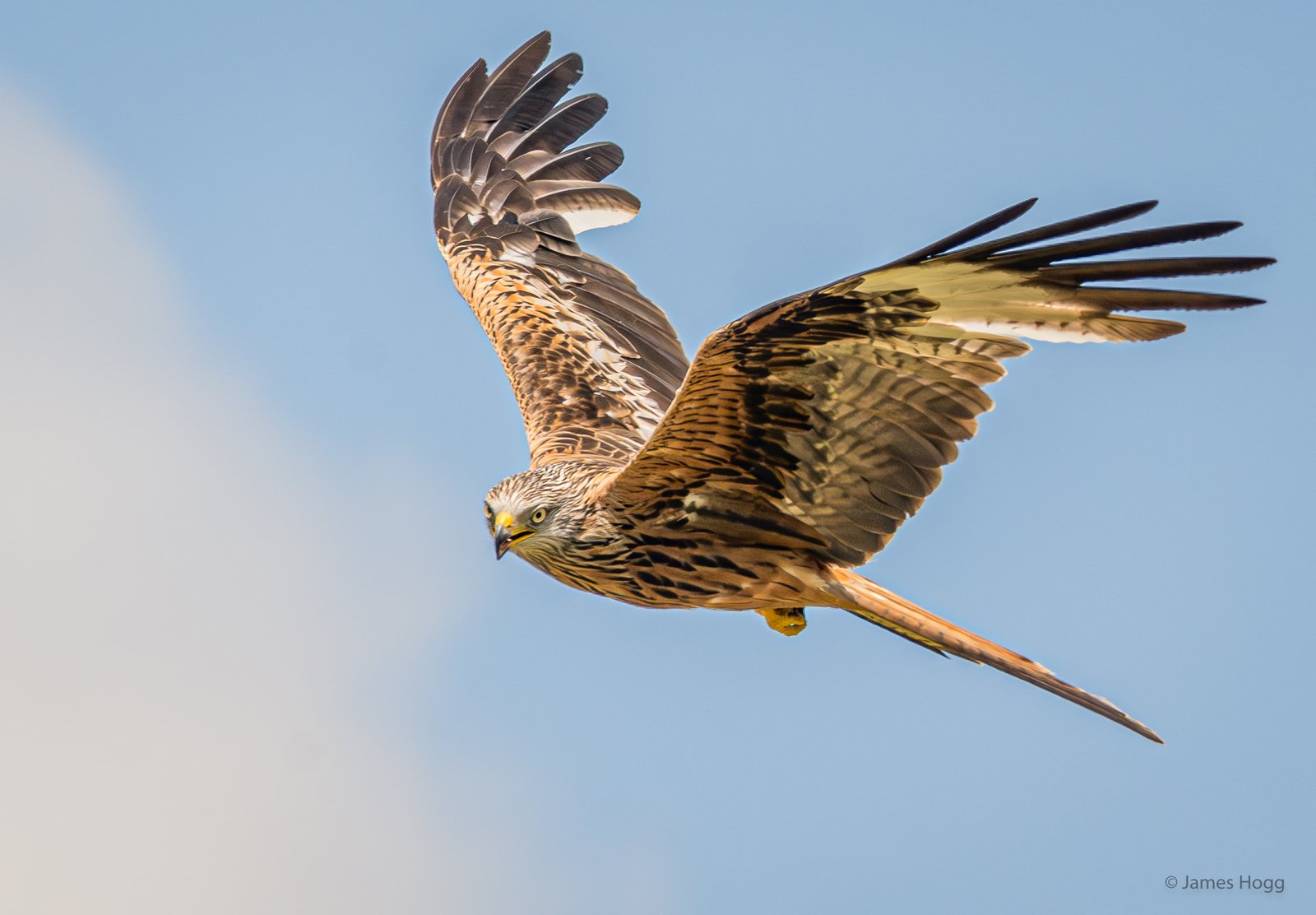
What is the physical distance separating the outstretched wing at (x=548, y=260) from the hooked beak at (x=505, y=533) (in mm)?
1260

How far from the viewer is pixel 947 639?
8.42 meters

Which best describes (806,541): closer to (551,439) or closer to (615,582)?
(615,582)

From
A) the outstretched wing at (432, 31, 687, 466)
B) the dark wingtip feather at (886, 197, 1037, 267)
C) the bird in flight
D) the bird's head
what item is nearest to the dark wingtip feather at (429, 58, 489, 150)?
the outstretched wing at (432, 31, 687, 466)

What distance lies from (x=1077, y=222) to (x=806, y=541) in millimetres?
2638

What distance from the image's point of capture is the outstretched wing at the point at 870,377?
285 inches

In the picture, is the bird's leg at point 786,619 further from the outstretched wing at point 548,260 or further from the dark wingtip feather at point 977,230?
the dark wingtip feather at point 977,230

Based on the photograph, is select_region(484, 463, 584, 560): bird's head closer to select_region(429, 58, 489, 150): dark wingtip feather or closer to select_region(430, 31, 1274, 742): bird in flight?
select_region(430, 31, 1274, 742): bird in flight

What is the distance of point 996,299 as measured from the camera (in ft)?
24.9

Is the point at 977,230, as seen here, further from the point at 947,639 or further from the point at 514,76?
the point at 514,76

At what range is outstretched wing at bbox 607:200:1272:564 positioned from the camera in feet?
23.8

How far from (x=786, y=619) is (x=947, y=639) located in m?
1.52

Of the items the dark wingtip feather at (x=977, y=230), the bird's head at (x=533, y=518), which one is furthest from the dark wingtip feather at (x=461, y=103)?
the dark wingtip feather at (x=977, y=230)

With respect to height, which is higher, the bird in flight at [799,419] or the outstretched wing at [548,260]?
the outstretched wing at [548,260]

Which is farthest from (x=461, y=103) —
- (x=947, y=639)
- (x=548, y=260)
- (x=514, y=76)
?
(x=947, y=639)
